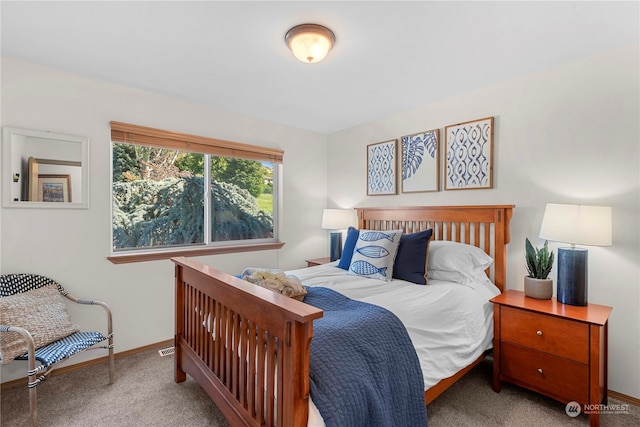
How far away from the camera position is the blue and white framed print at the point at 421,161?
3.03 meters

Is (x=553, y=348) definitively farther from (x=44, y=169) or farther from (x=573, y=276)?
(x=44, y=169)

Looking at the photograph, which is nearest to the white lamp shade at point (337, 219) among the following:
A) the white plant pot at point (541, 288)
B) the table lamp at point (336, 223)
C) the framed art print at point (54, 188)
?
the table lamp at point (336, 223)

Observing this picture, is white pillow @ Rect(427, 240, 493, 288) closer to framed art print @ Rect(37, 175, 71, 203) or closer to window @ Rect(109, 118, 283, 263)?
window @ Rect(109, 118, 283, 263)

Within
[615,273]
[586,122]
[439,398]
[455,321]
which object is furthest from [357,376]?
[586,122]

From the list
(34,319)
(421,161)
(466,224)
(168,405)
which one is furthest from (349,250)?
(34,319)

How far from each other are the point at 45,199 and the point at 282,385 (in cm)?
240

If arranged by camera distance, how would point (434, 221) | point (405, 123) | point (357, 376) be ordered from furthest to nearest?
point (405, 123)
point (434, 221)
point (357, 376)

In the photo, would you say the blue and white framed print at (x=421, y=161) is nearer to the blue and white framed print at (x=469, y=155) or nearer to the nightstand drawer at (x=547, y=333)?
the blue and white framed print at (x=469, y=155)

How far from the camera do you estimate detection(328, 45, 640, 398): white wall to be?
2041 millimetres

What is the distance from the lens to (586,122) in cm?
220

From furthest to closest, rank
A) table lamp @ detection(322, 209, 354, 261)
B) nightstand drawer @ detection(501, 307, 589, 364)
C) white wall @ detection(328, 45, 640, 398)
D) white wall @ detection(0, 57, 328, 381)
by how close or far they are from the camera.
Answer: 1. table lamp @ detection(322, 209, 354, 261)
2. white wall @ detection(0, 57, 328, 381)
3. white wall @ detection(328, 45, 640, 398)
4. nightstand drawer @ detection(501, 307, 589, 364)

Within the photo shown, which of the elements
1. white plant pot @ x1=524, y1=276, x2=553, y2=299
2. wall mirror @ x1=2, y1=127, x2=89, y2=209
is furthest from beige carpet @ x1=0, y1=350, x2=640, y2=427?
wall mirror @ x1=2, y1=127, x2=89, y2=209

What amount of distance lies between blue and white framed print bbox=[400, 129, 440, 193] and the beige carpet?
1721 mm

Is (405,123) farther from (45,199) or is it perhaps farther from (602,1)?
(45,199)
